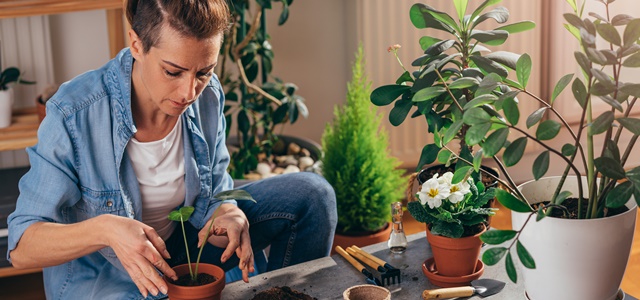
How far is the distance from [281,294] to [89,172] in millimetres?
511

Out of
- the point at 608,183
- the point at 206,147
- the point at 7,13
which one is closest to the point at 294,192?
the point at 206,147

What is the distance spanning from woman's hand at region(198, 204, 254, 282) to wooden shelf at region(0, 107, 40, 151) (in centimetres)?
95

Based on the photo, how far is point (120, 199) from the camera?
1.74m

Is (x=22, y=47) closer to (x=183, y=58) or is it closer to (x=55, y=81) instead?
(x=55, y=81)

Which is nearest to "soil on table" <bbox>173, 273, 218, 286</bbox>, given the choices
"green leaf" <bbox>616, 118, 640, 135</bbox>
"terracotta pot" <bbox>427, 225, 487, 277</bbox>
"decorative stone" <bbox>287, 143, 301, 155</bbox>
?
"terracotta pot" <bbox>427, 225, 487, 277</bbox>

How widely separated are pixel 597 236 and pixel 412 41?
1.77 metres

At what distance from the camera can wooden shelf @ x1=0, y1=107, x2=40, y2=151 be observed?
7.84ft

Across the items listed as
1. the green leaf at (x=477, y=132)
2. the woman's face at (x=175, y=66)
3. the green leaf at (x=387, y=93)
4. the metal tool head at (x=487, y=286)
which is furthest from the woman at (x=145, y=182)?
the green leaf at (x=477, y=132)

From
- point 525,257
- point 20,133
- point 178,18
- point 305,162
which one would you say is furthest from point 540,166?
point 20,133

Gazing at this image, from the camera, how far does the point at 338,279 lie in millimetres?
1623

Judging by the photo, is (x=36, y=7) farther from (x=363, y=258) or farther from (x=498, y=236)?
(x=498, y=236)

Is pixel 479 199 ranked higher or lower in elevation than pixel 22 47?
lower

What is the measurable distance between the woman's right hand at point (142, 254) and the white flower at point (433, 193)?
1.61 feet

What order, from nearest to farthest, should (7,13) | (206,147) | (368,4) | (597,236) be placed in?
(597,236)
(206,147)
(7,13)
(368,4)
